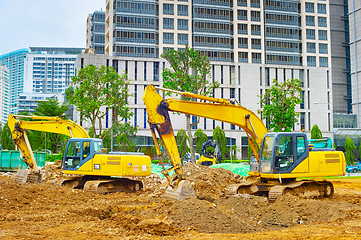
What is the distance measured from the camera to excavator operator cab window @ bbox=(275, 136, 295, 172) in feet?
47.5

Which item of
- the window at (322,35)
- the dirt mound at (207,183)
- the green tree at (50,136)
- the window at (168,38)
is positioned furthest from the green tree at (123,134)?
the window at (322,35)

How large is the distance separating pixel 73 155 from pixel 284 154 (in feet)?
35.3

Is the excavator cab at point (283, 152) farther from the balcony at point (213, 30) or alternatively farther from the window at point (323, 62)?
the window at point (323, 62)

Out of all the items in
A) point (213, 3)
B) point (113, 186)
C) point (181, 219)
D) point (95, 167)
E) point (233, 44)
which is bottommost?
point (113, 186)

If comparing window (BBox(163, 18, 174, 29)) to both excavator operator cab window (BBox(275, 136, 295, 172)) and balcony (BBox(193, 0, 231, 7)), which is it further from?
excavator operator cab window (BBox(275, 136, 295, 172))

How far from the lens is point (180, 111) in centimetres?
1323

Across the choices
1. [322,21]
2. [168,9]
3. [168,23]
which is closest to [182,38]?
[168,23]

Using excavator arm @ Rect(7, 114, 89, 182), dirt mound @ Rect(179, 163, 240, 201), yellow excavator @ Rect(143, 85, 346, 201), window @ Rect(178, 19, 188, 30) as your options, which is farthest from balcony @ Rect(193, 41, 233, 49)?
yellow excavator @ Rect(143, 85, 346, 201)

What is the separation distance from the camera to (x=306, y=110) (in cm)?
6975

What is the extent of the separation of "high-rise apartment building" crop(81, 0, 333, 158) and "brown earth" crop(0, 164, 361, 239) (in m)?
49.6

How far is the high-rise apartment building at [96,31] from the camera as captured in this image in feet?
295

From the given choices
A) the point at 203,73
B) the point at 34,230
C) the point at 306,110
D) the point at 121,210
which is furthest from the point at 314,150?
the point at 306,110

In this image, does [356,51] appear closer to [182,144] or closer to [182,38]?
[182,38]

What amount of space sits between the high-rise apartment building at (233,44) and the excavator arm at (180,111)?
4830 centimetres
